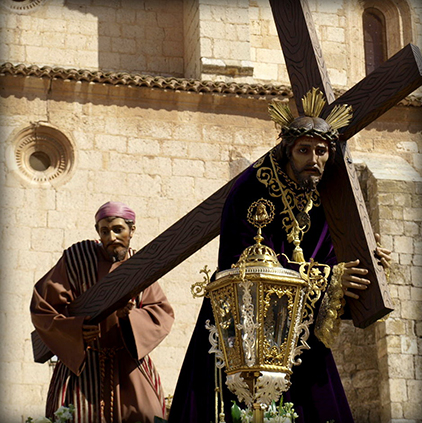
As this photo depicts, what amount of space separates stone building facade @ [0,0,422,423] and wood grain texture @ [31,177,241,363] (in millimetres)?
5248

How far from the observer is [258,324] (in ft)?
18.3

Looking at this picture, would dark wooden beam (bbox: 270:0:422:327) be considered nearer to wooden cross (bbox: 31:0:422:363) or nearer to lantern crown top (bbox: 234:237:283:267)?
wooden cross (bbox: 31:0:422:363)

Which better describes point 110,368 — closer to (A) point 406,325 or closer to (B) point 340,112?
(B) point 340,112

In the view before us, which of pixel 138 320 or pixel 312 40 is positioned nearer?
pixel 312 40

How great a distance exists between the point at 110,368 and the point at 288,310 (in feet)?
7.62

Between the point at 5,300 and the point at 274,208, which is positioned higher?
the point at 5,300

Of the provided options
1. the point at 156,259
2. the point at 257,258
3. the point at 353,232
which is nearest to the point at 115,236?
the point at 156,259

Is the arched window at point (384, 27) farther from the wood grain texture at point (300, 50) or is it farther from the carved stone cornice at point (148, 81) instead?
the wood grain texture at point (300, 50)

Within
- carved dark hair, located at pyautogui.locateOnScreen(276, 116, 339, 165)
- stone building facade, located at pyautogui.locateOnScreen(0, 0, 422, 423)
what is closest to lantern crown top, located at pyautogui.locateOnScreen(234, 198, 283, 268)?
carved dark hair, located at pyautogui.locateOnScreen(276, 116, 339, 165)

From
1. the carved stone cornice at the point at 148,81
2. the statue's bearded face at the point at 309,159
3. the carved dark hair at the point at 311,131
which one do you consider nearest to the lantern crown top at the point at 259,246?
the statue's bearded face at the point at 309,159

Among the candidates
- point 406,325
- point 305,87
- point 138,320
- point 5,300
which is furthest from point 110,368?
point 406,325

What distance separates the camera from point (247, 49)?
14836 mm

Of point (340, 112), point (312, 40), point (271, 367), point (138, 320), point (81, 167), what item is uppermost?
point (81, 167)

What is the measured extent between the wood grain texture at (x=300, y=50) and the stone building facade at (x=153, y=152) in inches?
256
